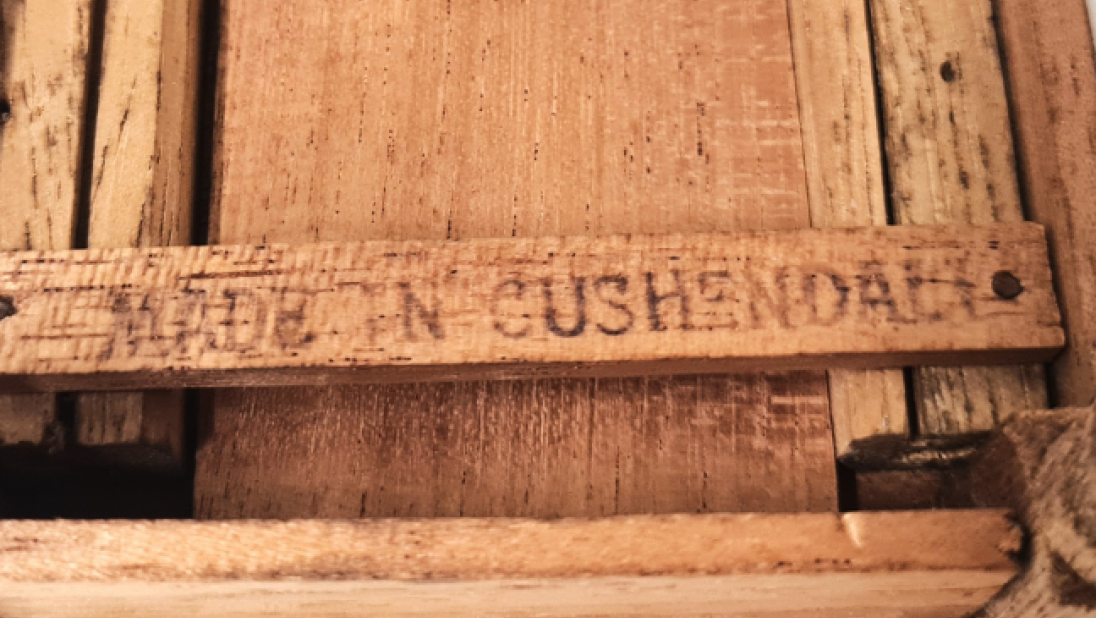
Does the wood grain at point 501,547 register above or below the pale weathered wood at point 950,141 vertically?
below

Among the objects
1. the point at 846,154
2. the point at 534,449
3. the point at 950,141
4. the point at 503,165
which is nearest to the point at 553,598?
the point at 534,449

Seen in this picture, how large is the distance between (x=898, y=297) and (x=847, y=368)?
0.12 m

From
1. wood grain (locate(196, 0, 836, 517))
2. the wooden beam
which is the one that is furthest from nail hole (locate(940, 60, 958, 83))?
the wooden beam

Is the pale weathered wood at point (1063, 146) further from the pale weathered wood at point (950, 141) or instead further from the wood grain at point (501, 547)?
the wood grain at point (501, 547)

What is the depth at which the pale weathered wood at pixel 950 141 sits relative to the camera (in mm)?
1117

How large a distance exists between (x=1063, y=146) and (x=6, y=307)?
1.38 m

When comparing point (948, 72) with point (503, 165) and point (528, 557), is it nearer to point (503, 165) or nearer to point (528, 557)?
point (503, 165)

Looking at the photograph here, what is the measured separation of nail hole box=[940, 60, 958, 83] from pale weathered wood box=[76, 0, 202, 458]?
1.12m

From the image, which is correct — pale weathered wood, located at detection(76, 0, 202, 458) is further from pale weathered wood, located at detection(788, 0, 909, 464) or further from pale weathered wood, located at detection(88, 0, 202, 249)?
pale weathered wood, located at detection(788, 0, 909, 464)

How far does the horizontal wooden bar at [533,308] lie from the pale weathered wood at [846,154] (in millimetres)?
58

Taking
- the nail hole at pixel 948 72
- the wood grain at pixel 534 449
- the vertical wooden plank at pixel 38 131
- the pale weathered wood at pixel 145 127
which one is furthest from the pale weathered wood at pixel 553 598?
the nail hole at pixel 948 72

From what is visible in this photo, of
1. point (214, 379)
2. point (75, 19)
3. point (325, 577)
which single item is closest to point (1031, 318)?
point (325, 577)

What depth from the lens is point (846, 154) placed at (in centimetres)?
122

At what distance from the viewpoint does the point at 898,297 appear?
108cm
